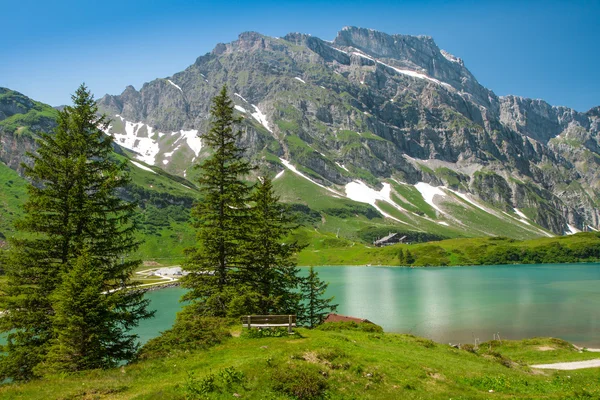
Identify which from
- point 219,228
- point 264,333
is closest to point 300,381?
point 264,333

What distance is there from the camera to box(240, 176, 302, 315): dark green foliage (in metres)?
31.9

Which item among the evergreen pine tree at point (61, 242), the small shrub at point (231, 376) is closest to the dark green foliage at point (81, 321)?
the evergreen pine tree at point (61, 242)

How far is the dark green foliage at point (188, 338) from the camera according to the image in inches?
823

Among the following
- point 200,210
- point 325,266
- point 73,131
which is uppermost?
point 73,131

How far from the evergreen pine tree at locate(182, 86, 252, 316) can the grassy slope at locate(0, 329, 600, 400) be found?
27.9 feet

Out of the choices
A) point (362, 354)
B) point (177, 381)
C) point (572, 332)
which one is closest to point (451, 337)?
point (572, 332)

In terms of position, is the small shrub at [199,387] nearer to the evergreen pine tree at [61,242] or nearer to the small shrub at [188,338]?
the small shrub at [188,338]

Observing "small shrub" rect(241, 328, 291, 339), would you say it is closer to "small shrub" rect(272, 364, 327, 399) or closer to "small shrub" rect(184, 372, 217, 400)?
"small shrub" rect(272, 364, 327, 399)

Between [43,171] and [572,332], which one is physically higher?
[43,171]

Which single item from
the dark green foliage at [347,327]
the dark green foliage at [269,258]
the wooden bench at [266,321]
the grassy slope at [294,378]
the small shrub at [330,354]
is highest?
the dark green foliage at [269,258]

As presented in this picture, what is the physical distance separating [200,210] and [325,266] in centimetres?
17064

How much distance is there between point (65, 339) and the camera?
21078 mm

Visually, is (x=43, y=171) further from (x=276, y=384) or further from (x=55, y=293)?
(x=276, y=384)

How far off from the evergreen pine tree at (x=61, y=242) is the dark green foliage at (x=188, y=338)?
140 inches
